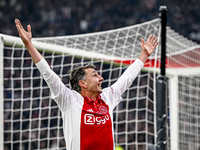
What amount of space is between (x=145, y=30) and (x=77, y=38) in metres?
1.01

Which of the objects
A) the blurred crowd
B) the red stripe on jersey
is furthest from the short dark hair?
the blurred crowd

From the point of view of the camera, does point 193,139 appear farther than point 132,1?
No

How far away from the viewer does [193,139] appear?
6961mm

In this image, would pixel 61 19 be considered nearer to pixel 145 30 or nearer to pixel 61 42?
pixel 61 42

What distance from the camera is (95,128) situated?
1.83m

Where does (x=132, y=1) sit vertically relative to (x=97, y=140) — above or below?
above

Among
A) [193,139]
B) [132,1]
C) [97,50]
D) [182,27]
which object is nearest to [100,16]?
[132,1]

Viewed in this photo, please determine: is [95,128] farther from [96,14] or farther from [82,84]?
[96,14]

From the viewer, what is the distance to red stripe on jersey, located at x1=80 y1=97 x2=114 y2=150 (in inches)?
71.0

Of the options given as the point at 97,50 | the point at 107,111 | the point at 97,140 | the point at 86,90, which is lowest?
the point at 97,140

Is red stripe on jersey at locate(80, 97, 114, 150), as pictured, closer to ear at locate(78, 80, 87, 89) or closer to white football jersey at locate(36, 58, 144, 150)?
white football jersey at locate(36, 58, 144, 150)

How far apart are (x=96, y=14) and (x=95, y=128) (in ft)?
31.4

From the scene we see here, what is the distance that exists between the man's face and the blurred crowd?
7.99m

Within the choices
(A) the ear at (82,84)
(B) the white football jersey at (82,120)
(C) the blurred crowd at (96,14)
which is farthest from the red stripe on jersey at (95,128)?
(C) the blurred crowd at (96,14)
